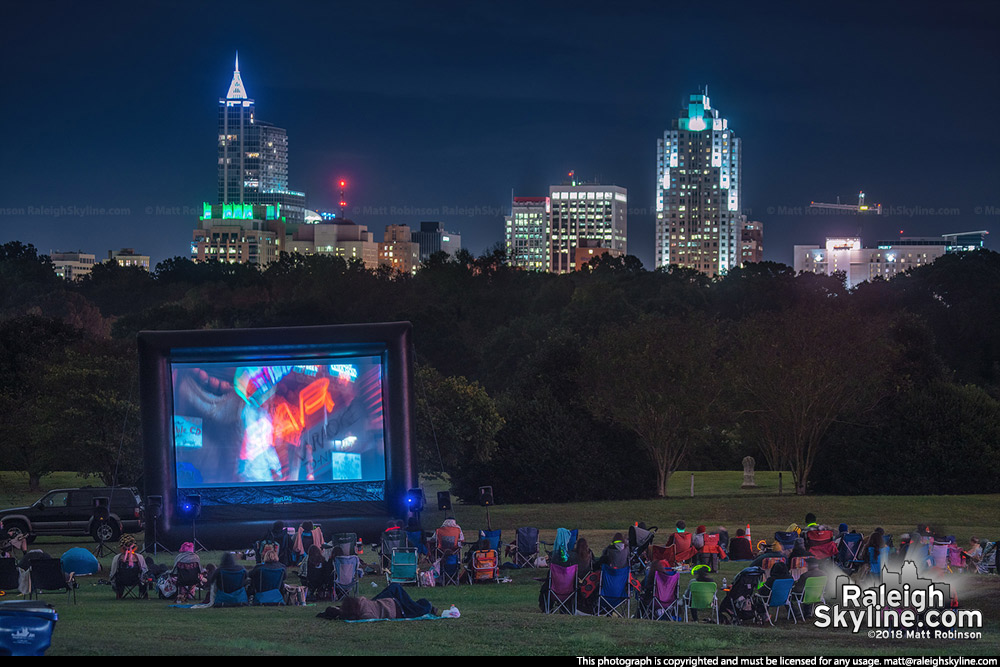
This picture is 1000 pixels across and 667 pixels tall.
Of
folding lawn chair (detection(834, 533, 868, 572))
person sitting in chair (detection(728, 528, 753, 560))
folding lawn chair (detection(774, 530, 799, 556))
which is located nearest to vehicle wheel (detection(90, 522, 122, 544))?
person sitting in chair (detection(728, 528, 753, 560))

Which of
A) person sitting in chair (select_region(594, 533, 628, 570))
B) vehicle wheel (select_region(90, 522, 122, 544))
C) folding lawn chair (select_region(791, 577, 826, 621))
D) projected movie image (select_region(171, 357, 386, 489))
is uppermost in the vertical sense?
projected movie image (select_region(171, 357, 386, 489))

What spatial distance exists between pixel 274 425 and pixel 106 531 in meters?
3.80

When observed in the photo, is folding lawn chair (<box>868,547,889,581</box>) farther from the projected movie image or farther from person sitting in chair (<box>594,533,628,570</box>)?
the projected movie image

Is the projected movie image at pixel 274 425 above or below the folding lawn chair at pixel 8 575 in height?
above

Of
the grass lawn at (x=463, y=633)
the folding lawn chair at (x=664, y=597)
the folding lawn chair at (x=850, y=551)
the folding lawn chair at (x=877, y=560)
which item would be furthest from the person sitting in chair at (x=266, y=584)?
the folding lawn chair at (x=850, y=551)

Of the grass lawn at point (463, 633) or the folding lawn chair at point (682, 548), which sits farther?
the folding lawn chair at point (682, 548)

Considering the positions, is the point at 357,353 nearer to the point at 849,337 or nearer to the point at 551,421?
the point at 551,421

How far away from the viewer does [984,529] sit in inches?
976

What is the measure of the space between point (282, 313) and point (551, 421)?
32.0 meters

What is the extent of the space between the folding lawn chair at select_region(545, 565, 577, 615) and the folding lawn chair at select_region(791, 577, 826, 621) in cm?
243

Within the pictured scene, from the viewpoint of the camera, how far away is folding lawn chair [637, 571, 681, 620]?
1317 cm

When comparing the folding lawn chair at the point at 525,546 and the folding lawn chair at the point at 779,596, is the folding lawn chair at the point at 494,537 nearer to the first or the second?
the folding lawn chair at the point at 525,546

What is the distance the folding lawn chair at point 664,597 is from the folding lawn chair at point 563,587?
2.73 feet

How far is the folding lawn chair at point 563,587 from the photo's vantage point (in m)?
13.5
